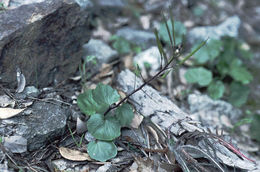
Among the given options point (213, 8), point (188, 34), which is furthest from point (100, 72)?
point (213, 8)

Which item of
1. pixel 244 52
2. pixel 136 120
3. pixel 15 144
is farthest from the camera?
pixel 244 52

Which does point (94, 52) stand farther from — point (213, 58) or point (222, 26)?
point (222, 26)

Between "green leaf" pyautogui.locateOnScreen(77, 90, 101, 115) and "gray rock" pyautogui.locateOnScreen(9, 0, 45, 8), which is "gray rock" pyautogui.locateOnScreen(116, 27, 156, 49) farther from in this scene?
"green leaf" pyautogui.locateOnScreen(77, 90, 101, 115)

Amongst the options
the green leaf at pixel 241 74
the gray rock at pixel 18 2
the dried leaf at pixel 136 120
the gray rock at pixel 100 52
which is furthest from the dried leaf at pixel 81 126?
the green leaf at pixel 241 74

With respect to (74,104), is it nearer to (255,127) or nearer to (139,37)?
(139,37)

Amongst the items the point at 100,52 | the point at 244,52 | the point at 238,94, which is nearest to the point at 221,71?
the point at 238,94

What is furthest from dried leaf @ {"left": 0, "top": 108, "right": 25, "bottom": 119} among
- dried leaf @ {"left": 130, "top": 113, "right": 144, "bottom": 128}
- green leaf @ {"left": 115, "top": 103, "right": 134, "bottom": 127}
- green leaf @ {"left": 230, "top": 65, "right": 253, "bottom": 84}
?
green leaf @ {"left": 230, "top": 65, "right": 253, "bottom": 84}
